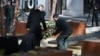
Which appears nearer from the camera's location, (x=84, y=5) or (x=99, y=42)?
(x=99, y=42)

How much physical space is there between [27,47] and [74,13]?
28.5 m

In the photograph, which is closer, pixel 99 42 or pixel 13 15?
pixel 99 42

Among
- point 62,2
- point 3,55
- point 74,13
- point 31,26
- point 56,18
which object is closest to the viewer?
point 3,55

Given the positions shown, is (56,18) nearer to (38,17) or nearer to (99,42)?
(38,17)

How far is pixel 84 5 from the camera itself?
38.3m

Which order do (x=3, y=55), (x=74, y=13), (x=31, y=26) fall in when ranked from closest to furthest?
1. (x=3, y=55)
2. (x=31, y=26)
3. (x=74, y=13)

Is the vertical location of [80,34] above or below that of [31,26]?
below

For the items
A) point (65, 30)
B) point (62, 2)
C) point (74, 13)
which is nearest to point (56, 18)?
point (65, 30)

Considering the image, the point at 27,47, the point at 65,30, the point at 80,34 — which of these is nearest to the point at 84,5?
the point at 80,34

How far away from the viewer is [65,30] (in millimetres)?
12281

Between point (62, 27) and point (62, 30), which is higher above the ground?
point (62, 27)

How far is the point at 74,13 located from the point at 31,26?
85.1 ft

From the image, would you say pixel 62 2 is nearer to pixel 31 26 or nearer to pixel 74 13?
pixel 74 13

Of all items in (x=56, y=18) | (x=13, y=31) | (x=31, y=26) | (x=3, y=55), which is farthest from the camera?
(x=13, y=31)
